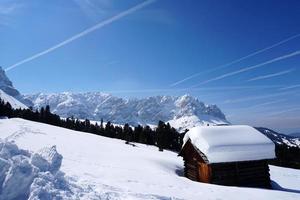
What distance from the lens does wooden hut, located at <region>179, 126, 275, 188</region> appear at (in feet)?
85.1

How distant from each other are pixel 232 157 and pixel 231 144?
111 centimetres

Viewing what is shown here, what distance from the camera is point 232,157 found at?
1023 inches

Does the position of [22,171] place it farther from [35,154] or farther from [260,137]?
[260,137]

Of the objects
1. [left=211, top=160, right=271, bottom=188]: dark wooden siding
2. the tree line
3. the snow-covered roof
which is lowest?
[left=211, top=160, right=271, bottom=188]: dark wooden siding

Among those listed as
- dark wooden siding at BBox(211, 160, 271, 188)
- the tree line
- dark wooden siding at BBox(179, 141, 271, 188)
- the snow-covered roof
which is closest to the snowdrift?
the snow-covered roof

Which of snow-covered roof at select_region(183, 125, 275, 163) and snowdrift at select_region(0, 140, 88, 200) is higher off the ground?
snow-covered roof at select_region(183, 125, 275, 163)

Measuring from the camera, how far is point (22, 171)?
10945 millimetres

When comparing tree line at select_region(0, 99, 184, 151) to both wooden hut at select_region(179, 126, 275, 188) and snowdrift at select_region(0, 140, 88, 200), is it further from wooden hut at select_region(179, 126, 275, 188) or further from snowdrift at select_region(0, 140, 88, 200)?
snowdrift at select_region(0, 140, 88, 200)

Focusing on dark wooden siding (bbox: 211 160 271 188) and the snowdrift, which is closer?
the snowdrift

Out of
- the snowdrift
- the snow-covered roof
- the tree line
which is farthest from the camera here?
the tree line

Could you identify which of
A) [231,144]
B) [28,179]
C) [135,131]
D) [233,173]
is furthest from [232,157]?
[135,131]

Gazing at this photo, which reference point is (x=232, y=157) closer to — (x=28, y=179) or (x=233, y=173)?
(x=233, y=173)

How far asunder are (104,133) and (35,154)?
299 feet

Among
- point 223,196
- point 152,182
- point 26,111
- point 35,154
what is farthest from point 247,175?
point 26,111
